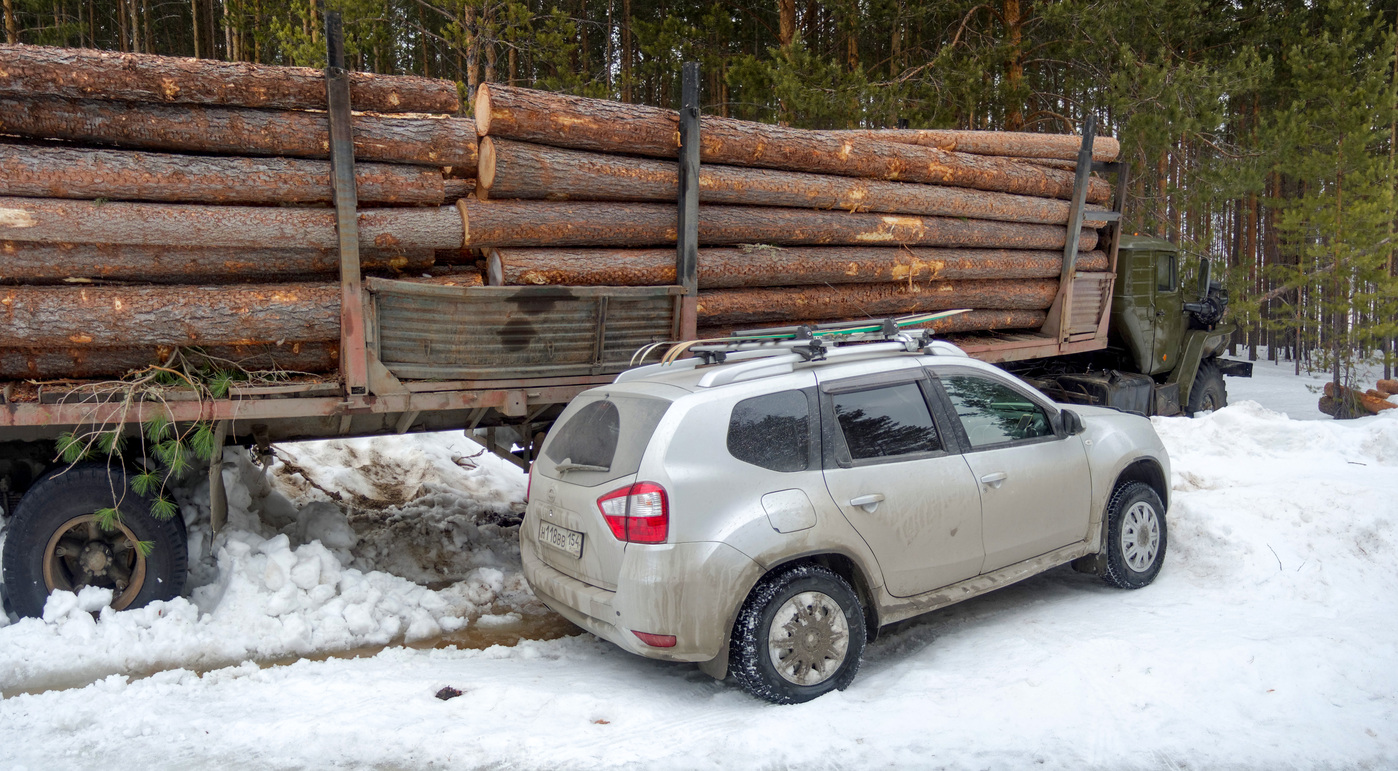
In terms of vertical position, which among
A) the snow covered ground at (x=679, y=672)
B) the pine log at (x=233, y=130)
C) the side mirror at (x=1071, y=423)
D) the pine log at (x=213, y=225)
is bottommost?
the snow covered ground at (x=679, y=672)

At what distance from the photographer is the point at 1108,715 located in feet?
12.4

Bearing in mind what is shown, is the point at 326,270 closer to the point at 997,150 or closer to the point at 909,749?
the point at 909,749

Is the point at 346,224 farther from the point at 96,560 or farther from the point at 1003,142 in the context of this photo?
the point at 1003,142

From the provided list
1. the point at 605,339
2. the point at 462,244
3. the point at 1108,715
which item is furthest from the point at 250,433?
→ the point at 1108,715

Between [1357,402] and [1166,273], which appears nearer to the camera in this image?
[1166,273]

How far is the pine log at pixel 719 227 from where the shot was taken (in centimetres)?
560

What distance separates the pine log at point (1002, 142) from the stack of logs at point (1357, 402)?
34.3 ft

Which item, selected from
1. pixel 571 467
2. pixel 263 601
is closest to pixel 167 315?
pixel 263 601

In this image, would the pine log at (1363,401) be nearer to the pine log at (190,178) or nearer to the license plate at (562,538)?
the license plate at (562,538)

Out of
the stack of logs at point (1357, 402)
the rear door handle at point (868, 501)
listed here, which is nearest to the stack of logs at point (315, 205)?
the rear door handle at point (868, 501)

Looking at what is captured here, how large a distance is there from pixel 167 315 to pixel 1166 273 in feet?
34.8

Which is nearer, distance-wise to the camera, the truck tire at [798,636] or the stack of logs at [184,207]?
the truck tire at [798,636]

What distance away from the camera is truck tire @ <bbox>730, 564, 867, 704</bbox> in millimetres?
3885

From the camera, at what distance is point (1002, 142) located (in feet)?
28.3
